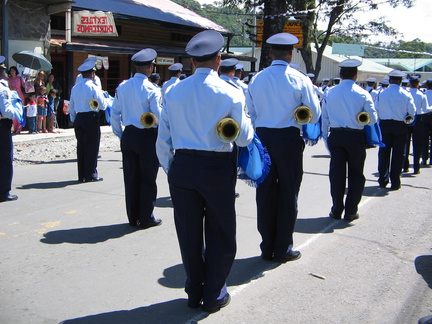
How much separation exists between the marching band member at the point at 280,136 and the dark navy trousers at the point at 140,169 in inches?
62.5

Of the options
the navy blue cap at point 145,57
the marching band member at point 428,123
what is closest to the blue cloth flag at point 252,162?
the navy blue cap at point 145,57

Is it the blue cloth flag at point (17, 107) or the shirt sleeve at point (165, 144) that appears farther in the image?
the blue cloth flag at point (17, 107)

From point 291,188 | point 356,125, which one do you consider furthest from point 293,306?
point 356,125

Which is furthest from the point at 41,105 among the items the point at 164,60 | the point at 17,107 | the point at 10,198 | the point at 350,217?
the point at 350,217

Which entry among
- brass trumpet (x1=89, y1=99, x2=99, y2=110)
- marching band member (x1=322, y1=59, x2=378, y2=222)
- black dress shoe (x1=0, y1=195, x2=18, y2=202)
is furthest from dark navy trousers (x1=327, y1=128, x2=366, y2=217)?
black dress shoe (x1=0, y1=195, x2=18, y2=202)

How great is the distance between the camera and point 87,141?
29.6ft

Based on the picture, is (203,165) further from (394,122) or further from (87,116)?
(394,122)

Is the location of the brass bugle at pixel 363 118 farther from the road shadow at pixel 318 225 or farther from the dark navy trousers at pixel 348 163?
the road shadow at pixel 318 225

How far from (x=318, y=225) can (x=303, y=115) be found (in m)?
2.17

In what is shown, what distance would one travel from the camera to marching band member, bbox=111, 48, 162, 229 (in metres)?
6.29

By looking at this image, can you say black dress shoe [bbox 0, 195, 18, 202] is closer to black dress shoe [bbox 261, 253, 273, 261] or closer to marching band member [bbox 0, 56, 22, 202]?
marching band member [bbox 0, 56, 22, 202]

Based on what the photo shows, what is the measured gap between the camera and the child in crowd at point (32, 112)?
14.6 m

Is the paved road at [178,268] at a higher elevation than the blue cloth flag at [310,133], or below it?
below

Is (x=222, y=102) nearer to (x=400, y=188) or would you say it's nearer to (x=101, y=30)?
(x=400, y=188)
